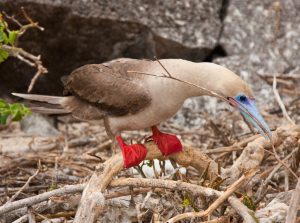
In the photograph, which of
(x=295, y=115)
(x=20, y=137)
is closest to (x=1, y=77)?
(x=20, y=137)

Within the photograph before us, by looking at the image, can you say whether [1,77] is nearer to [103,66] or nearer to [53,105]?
[53,105]

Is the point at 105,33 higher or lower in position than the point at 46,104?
higher

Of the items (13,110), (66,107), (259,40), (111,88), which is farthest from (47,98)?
(259,40)

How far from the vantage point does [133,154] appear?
3.84m

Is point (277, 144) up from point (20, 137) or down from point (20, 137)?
up

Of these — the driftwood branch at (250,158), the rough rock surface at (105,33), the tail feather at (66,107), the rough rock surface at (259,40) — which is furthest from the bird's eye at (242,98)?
the rough rock surface at (259,40)

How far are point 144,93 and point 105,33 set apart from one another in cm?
220

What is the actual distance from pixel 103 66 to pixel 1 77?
7.13ft

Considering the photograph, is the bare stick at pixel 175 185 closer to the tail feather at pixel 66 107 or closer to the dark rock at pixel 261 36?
the tail feather at pixel 66 107

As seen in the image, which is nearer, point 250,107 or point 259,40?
point 250,107

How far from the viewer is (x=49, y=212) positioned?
12.8 ft

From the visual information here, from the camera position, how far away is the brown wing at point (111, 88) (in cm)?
413

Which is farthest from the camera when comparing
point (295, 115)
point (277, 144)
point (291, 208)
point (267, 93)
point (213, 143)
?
point (267, 93)

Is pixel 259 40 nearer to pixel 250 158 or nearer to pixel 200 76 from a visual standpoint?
pixel 250 158
